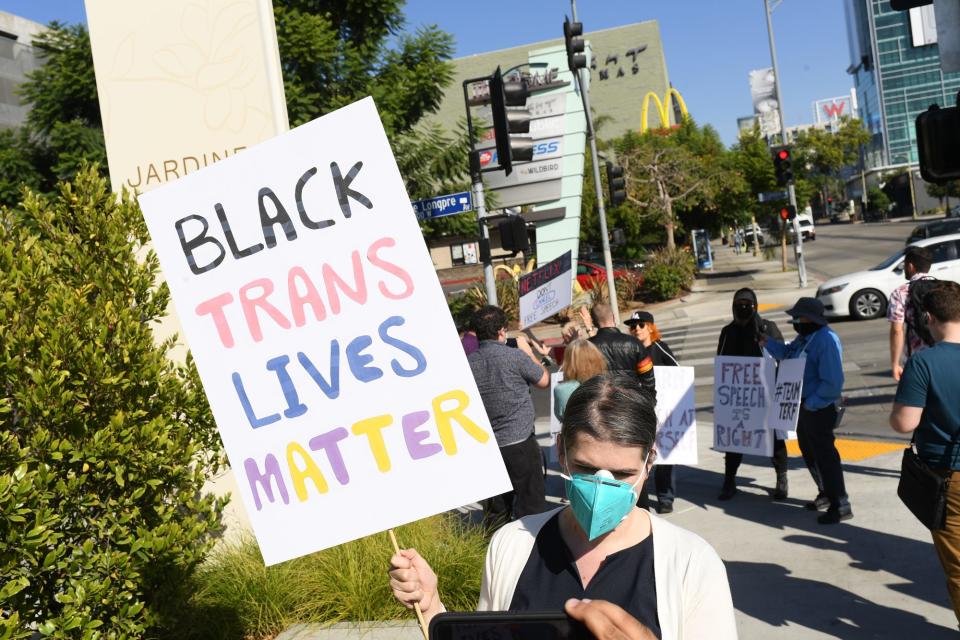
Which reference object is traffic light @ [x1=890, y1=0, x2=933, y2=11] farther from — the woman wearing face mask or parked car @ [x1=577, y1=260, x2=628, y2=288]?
parked car @ [x1=577, y1=260, x2=628, y2=288]

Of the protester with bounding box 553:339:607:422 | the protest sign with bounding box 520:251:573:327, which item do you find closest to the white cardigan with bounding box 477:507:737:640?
the protester with bounding box 553:339:607:422

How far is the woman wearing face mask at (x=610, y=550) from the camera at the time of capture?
2.12 metres

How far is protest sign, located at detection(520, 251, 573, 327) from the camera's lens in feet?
33.8

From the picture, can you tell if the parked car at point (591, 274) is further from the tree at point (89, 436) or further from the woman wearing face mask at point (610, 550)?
the woman wearing face mask at point (610, 550)

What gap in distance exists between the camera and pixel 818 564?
6.07m

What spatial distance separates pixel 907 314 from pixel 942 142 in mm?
2318

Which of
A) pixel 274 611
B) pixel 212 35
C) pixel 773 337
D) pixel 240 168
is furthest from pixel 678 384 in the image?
pixel 240 168

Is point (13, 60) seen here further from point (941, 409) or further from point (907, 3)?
point (941, 409)

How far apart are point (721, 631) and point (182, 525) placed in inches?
106

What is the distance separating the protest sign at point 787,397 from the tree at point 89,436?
474 centimetres

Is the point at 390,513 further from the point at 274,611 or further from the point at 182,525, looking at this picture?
the point at 274,611

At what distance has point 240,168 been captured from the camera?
2730 millimetres

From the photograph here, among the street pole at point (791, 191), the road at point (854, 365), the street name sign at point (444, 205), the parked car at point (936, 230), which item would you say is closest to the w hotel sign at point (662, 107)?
the street pole at point (791, 191)

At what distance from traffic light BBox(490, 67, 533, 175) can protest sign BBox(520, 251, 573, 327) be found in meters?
1.66
